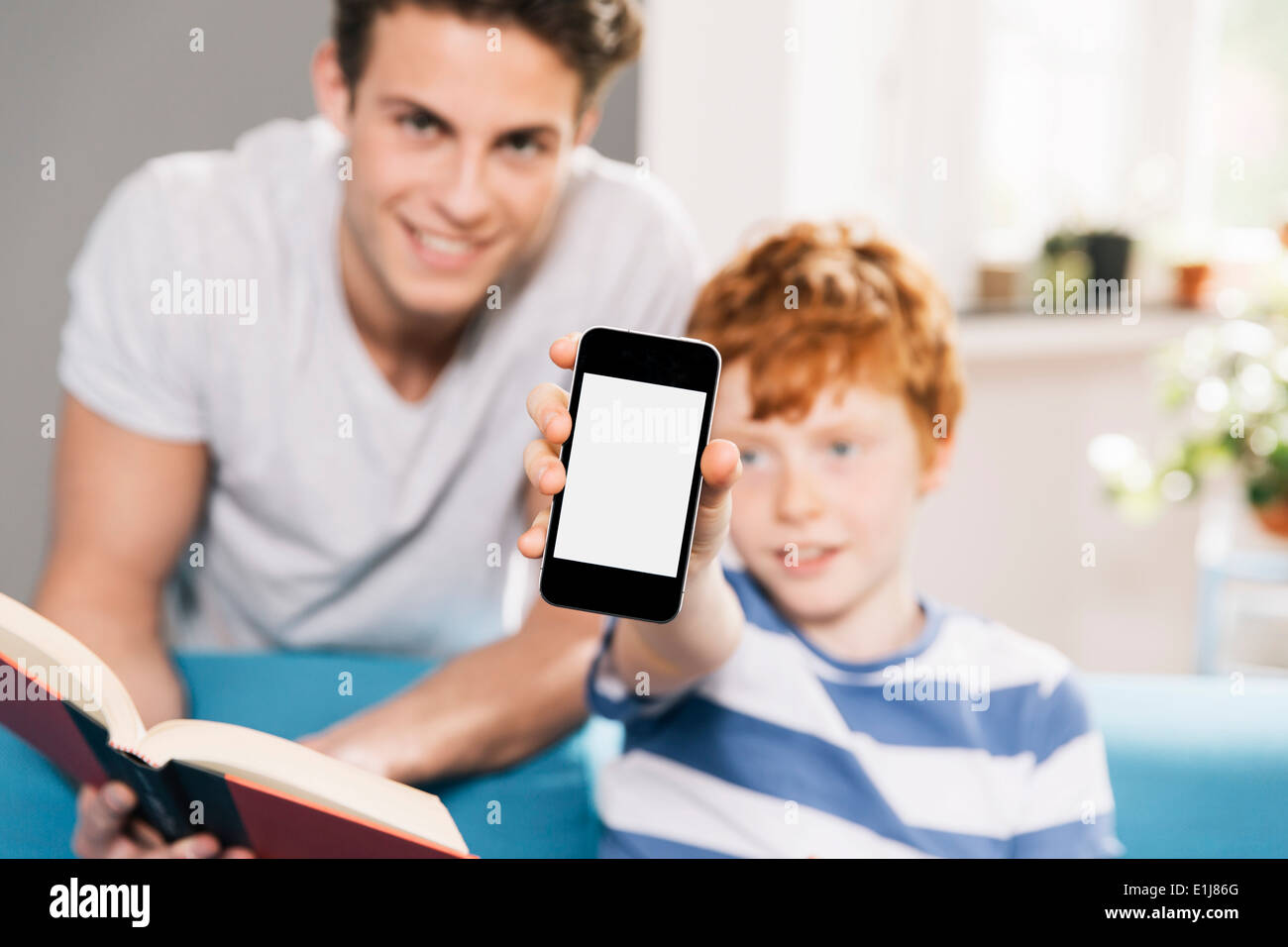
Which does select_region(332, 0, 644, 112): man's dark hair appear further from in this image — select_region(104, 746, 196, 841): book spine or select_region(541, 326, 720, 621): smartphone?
select_region(104, 746, 196, 841): book spine

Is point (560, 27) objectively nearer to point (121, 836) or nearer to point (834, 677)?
point (834, 677)

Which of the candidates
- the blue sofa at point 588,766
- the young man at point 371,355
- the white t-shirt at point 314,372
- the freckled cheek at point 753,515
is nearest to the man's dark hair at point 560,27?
the young man at point 371,355

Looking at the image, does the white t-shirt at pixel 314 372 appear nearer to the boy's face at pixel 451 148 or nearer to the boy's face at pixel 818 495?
the boy's face at pixel 451 148

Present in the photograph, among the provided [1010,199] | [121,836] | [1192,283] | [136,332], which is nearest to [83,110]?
[136,332]

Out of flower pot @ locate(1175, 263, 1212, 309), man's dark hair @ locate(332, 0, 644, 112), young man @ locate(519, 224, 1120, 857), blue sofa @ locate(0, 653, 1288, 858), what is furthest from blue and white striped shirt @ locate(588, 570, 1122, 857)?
flower pot @ locate(1175, 263, 1212, 309)

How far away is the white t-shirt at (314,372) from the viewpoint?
3.41ft

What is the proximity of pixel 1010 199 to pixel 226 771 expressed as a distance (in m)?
1.87

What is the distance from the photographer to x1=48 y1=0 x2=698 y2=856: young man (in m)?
0.96

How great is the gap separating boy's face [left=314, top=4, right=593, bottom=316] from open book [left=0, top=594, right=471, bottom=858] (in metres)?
0.49

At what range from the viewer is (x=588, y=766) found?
1.00 m

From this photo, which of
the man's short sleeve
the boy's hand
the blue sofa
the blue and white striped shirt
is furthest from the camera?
the man's short sleeve

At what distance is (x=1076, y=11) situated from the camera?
2.11 m
